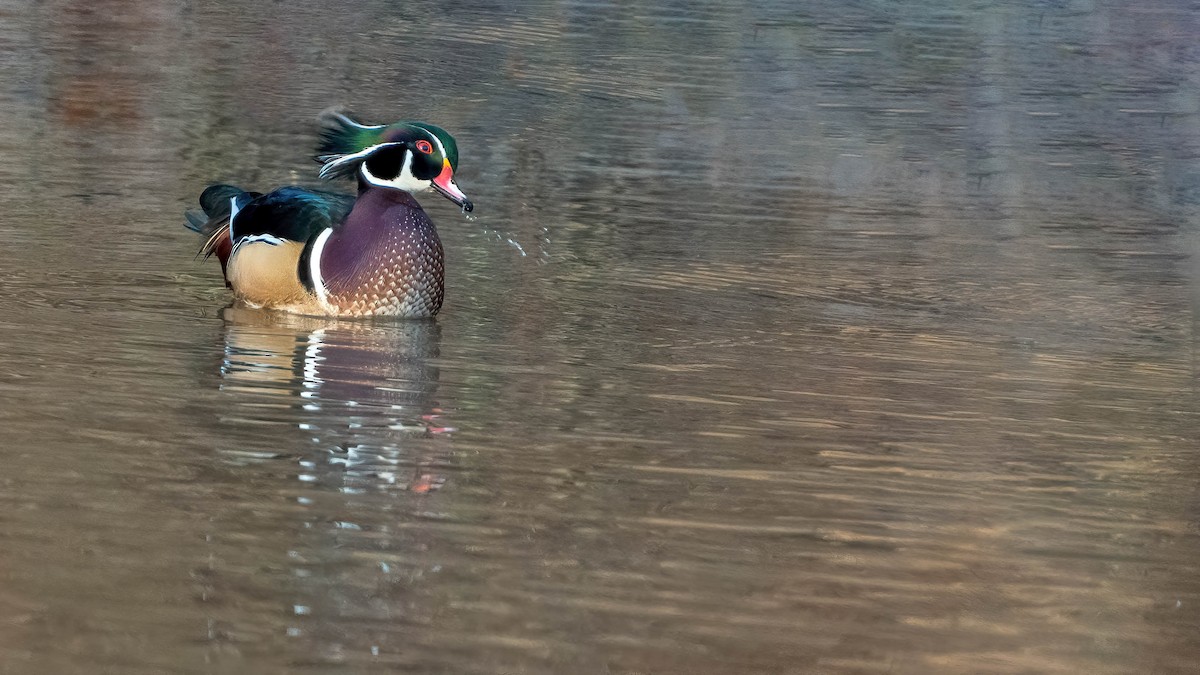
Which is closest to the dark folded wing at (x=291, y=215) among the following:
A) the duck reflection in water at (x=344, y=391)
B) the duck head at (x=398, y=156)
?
the duck head at (x=398, y=156)

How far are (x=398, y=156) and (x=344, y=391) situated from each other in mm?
1871

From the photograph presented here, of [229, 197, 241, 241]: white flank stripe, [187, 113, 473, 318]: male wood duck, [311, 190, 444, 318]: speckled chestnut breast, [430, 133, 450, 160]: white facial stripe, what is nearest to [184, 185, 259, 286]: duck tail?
[229, 197, 241, 241]: white flank stripe

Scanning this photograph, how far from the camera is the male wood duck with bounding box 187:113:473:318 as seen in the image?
806 cm

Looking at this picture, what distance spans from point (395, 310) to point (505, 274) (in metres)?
1.08

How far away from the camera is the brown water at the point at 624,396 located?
4406mm

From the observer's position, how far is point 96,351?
7.07 m

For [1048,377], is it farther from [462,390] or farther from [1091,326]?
[462,390]

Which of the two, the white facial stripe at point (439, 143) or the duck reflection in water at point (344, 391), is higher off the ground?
the white facial stripe at point (439, 143)

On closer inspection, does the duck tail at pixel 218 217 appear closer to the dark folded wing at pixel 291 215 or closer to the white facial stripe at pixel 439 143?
the dark folded wing at pixel 291 215

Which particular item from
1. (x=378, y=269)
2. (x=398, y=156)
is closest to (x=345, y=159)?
(x=398, y=156)

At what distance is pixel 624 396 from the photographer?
6711 millimetres

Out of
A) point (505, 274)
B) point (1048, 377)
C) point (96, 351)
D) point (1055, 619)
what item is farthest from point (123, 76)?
point (1055, 619)

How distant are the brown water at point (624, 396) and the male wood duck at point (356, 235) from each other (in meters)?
0.15

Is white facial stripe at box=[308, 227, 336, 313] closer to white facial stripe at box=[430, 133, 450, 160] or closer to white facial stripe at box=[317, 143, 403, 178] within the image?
white facial stripe at box=[317, 143, 403, 178]
